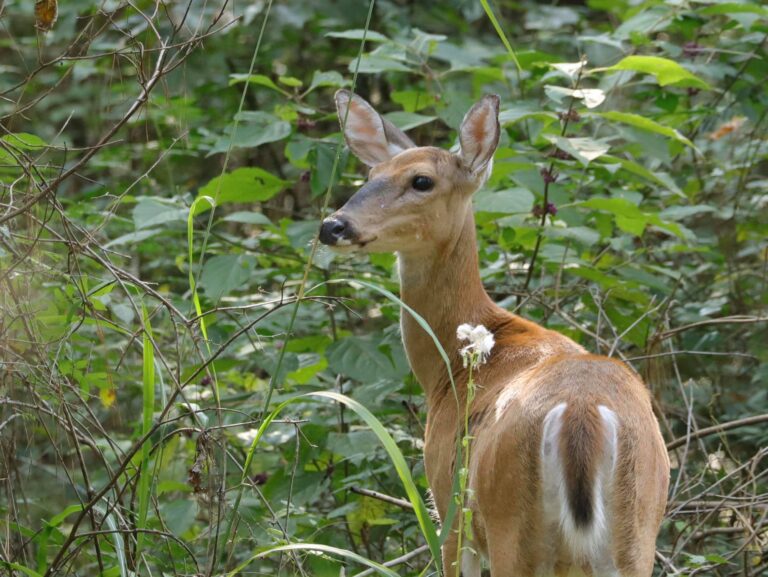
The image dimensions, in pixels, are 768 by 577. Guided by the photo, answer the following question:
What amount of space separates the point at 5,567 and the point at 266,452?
235cm

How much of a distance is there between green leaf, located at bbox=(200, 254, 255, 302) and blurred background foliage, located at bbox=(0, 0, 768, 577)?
1 cm

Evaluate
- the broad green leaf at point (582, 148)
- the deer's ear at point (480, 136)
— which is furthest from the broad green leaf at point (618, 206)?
the deer's ear at point (480, 136)

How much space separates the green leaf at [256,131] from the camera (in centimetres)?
498

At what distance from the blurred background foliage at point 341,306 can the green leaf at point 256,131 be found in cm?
2

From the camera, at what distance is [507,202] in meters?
4.57

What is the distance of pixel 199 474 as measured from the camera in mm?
3227

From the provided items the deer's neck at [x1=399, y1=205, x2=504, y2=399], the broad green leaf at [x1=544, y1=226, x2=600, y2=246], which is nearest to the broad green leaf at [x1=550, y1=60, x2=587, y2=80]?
the broad green leaf at [x1=544, y1=226, x2=600, y2=246]

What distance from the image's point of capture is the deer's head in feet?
13.4

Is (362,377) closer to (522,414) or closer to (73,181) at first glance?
(522,414)

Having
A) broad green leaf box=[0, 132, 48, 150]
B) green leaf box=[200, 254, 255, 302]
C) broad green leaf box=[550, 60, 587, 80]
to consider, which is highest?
broad green leaf box=[0, 132, 48, 150]

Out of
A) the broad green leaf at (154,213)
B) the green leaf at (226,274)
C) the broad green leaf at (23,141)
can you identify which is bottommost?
the green leaf at (226,274)

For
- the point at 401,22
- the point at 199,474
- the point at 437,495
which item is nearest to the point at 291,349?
the point at 437,495

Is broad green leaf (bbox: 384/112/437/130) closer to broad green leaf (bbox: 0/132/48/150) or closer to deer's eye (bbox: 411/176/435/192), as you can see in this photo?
deer's eye (bbox: 411/176/435/192)

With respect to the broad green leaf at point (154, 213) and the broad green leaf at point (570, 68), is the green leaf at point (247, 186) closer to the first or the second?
the broad green leaf at point (154, 213)
